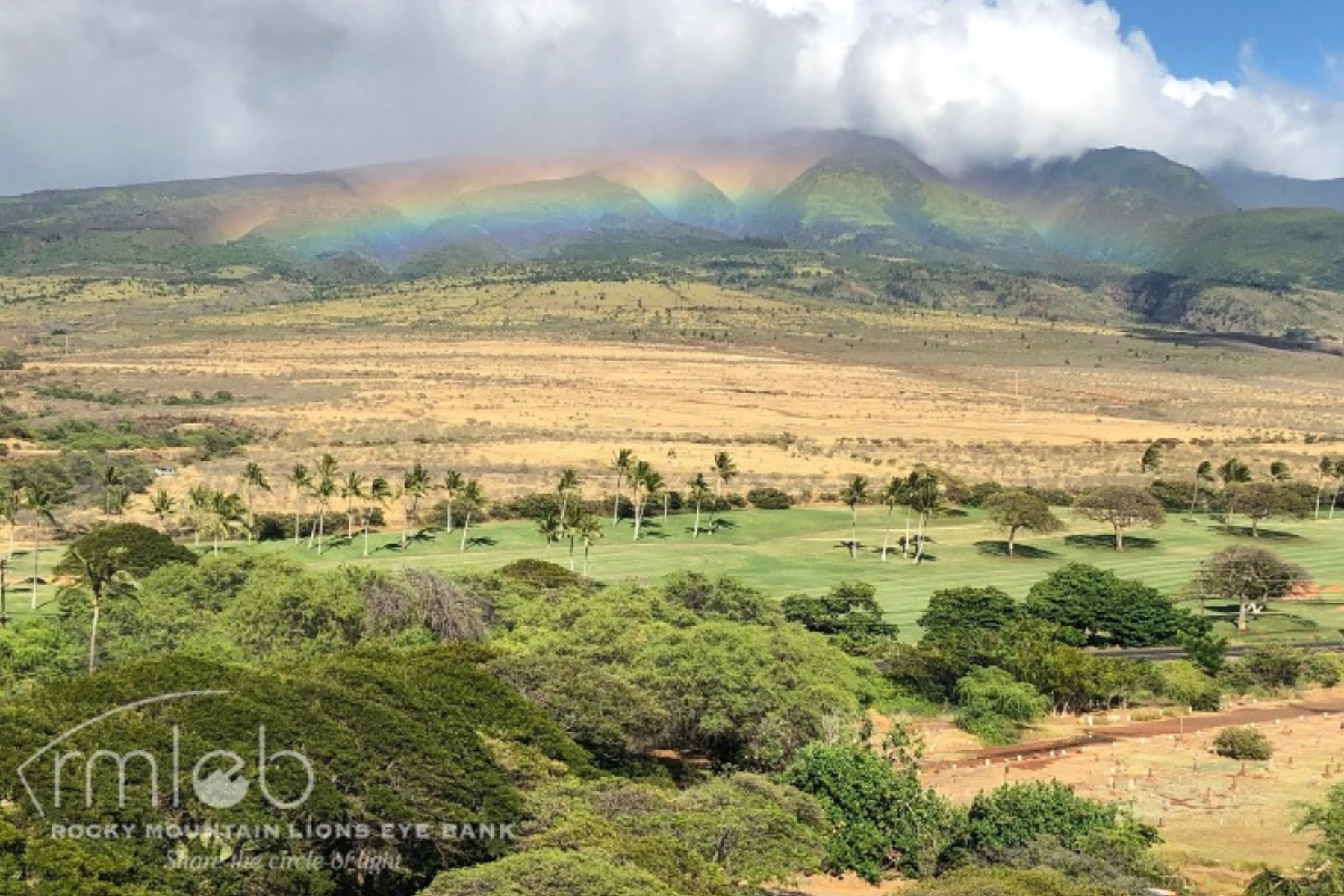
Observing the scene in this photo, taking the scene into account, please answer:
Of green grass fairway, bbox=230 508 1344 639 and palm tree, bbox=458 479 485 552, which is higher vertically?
palm tree, bbox=458 479 485 552

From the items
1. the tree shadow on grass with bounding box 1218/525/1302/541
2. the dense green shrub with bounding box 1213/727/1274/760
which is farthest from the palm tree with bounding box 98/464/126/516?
the tree shadow on grass with bounding box 1218/525/1302/541

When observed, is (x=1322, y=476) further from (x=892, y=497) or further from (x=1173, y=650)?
(x=1173, y=650)

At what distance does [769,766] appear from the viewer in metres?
42.1

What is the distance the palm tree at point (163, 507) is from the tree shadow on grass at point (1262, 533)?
71461 mm

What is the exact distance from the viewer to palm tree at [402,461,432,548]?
8169 cm

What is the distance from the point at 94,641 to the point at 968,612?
131ft

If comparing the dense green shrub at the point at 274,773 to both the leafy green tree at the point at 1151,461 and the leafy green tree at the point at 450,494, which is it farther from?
the leafy green tree at the point at 1151,461

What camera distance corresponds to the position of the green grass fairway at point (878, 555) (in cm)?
7325

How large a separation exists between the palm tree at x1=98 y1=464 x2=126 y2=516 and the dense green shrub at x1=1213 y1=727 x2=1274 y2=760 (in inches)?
2554

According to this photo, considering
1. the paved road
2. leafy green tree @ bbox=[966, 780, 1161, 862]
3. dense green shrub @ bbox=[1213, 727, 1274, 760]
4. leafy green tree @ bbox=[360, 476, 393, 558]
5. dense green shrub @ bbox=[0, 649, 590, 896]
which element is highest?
A: dense green shrub @ bbox=[0, 649, 590, 896]

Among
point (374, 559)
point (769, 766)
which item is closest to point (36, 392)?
point (374, 559)

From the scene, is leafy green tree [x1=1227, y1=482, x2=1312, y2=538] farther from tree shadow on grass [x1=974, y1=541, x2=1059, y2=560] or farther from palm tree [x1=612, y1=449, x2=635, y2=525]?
palm tree [x1=612, y1=449, x2=635, y2=525]

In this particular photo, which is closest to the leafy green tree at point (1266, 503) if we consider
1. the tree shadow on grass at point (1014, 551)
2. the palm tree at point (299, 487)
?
the tree shadow on grass at point (1014, 551)

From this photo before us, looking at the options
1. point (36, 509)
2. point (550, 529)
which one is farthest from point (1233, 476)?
point (36, 509)
